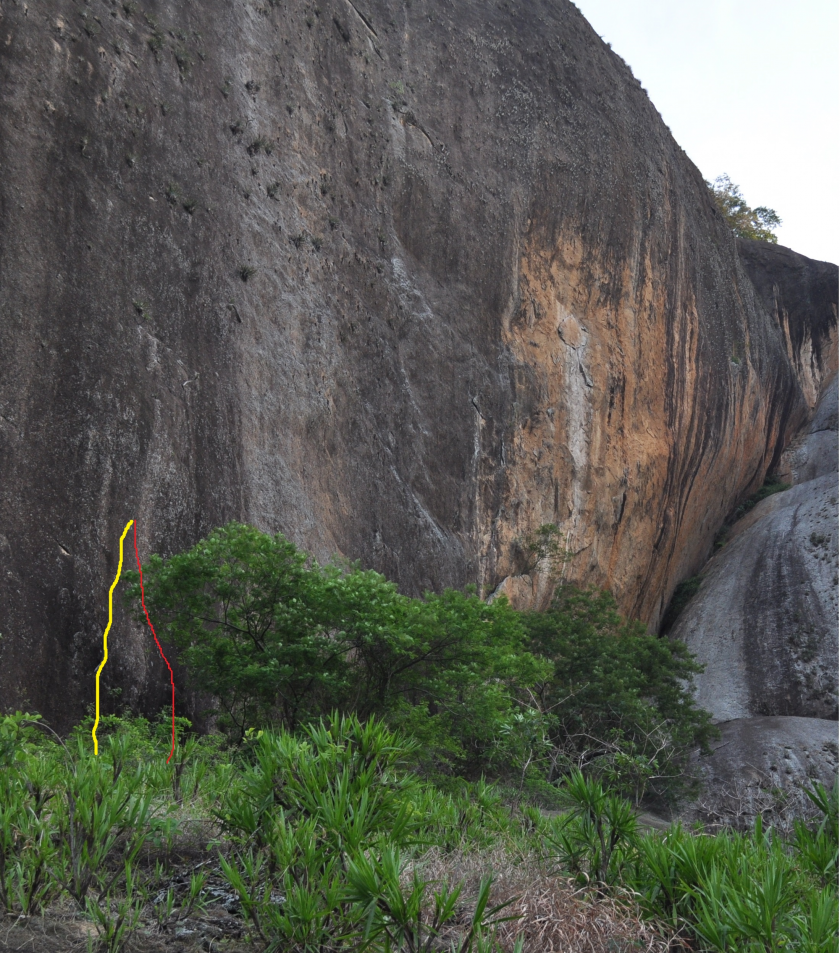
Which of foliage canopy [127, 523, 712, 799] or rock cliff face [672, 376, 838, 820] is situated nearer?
foliage canopy [127, 523, 712, 799]

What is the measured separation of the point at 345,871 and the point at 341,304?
1308cm

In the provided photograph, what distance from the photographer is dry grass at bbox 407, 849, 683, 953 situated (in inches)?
177

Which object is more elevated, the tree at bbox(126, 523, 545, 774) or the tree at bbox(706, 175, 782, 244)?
the tree at bbox(706, 175, 782, 244)

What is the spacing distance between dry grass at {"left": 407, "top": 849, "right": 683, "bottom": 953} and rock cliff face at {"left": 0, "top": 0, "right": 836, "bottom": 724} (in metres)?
6.19

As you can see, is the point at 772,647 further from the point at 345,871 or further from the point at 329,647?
the point at 345,871

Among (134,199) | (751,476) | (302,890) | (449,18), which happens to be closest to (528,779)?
(302,890)

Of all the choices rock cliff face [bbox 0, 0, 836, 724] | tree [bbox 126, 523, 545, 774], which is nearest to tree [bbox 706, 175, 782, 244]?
rock cliff face [bbox 0, 0, 836, 724]

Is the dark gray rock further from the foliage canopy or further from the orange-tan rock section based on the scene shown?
the foliage canopy

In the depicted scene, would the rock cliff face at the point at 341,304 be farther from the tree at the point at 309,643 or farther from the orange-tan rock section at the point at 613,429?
the tree at the point at 309,643

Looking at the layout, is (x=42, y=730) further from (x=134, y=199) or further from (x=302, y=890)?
(x=134, y=199)

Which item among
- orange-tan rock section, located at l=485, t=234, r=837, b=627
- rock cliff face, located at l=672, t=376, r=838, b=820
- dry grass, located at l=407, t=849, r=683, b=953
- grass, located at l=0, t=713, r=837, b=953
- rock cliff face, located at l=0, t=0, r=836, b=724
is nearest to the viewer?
grass, located at l=0, t=713, r=837, b=953

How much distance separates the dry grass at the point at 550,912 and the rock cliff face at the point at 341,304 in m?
6.19

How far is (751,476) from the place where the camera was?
3509cm

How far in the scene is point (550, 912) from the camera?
4.72 metres
